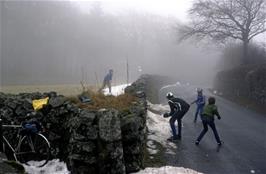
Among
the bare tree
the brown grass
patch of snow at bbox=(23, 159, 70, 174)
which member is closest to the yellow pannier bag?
the brown grass

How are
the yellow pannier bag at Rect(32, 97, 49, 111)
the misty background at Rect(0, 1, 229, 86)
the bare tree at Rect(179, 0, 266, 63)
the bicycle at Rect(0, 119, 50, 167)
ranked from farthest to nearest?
the misty background at Rect(0, 1, 229, 86) < the bare tree at Rect(179, 0, 266, 63) < the yellow pannier bag at Rect(32, 97, 49, 111) < the bicycle at Rect(0, 119, 50, 167)

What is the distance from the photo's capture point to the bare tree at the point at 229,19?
1421 inches

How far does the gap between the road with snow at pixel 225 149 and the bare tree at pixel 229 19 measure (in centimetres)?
1768

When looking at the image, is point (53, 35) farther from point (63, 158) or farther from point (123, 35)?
point (63, 158)

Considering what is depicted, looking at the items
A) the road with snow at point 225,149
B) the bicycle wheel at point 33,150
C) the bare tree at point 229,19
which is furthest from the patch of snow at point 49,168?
the bare tree at point 229,19

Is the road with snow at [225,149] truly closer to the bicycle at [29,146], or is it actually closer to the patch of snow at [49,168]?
the patch of snow at [49,168]

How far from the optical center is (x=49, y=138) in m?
11.6

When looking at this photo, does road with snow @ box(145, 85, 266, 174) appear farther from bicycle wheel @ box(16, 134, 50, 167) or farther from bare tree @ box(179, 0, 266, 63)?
bare tree @ box(179, 0, 266, 63)

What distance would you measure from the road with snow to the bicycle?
3668 millimetres

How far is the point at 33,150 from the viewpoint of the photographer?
35.3 ft

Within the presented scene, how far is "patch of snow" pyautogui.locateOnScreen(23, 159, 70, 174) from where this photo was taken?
35.0 feet

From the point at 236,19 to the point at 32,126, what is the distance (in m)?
30.3

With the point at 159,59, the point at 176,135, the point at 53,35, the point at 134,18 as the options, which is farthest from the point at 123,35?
A: the point at 176,135

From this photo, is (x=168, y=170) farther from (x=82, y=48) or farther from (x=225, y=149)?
(x=82, y=48)
